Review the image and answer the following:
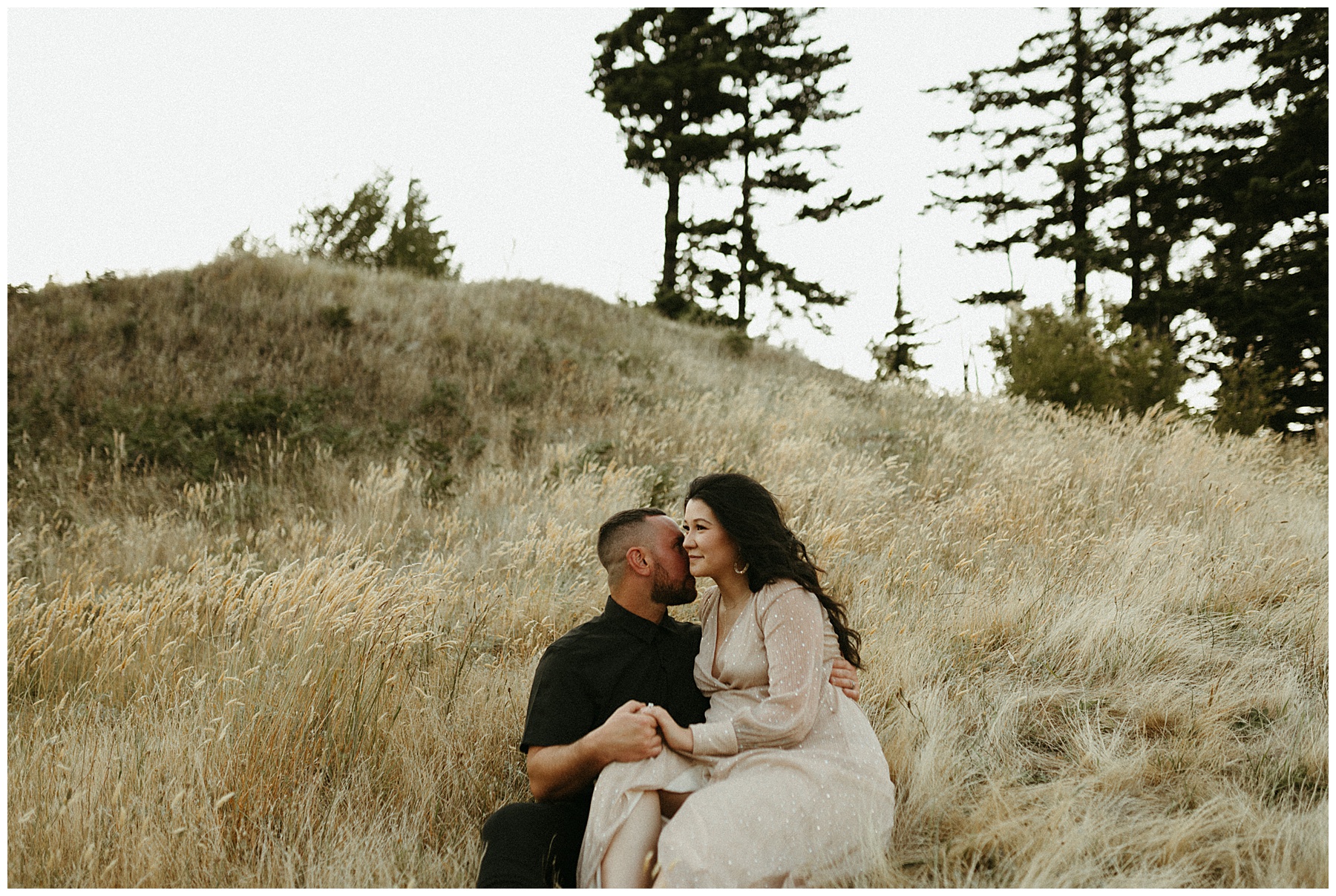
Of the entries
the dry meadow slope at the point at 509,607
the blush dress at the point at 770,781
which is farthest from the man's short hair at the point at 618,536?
the dry meadow slope at the point at 509,607

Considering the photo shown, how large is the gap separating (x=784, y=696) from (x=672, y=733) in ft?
1.21

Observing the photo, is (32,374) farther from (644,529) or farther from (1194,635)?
(1194,635)

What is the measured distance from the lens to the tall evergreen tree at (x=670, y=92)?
17906mm

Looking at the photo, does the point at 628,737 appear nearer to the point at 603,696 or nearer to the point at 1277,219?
the point at 603,696

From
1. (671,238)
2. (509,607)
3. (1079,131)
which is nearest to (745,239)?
(671,238)

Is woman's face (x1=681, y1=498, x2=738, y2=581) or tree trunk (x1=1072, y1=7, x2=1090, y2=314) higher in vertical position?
tree trunk (x1=1072, y1=7, x2=1090, y2=314)

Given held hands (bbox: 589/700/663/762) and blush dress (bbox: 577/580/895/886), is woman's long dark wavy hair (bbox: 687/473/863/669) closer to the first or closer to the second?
blush dress (bbox: 577/580/895/886)

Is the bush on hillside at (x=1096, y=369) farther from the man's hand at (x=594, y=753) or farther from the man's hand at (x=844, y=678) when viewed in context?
the man's hand at (x=594, y=753)

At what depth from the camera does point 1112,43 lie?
54.7 ft

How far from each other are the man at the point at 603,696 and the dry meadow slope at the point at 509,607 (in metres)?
0.36

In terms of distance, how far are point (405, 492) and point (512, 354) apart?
177 inches

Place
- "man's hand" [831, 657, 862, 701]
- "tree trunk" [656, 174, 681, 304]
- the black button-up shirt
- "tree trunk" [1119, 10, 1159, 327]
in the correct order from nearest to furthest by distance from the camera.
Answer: the black button-up shirt → "man's hand" [831, 657, 862, 701] → "tree trunk" [1119, 10, 1159, 327] → "tree trunk" [656, 174, 681, 304]

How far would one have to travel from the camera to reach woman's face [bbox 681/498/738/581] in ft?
8.82

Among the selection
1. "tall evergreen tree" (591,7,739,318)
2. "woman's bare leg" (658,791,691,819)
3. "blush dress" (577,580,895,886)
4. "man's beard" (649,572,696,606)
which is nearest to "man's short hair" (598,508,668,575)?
"man's beard" (649,572,696,606)
